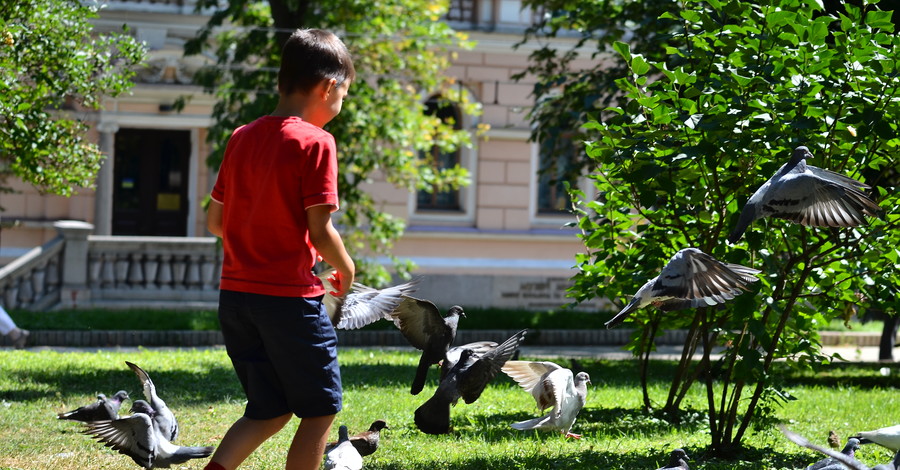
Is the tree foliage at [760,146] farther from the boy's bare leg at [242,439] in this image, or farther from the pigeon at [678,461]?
the boy's bare leg at [242,439]

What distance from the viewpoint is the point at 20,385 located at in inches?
354

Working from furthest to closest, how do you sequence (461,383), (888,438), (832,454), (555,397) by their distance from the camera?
(555,397) → (461,383) → (888,438) → (832,454)

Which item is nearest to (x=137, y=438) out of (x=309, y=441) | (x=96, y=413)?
(x=96, y=413)

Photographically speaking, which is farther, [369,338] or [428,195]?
[428,195]

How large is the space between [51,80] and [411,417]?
3668 mm

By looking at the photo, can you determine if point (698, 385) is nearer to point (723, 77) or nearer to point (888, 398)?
point (888, 398)

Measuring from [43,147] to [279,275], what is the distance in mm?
5123

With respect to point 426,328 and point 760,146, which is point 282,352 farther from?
point 760,146

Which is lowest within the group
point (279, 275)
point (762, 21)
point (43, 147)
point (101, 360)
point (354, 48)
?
point (101, 360)

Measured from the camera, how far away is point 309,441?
446cm

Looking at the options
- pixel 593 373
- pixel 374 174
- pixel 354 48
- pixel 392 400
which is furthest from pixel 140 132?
pixel 392 400

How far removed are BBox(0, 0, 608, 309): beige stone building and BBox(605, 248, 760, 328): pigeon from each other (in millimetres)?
17057

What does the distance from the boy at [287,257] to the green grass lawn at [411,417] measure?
4.76 feet

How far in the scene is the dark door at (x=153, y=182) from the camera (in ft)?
76.5
